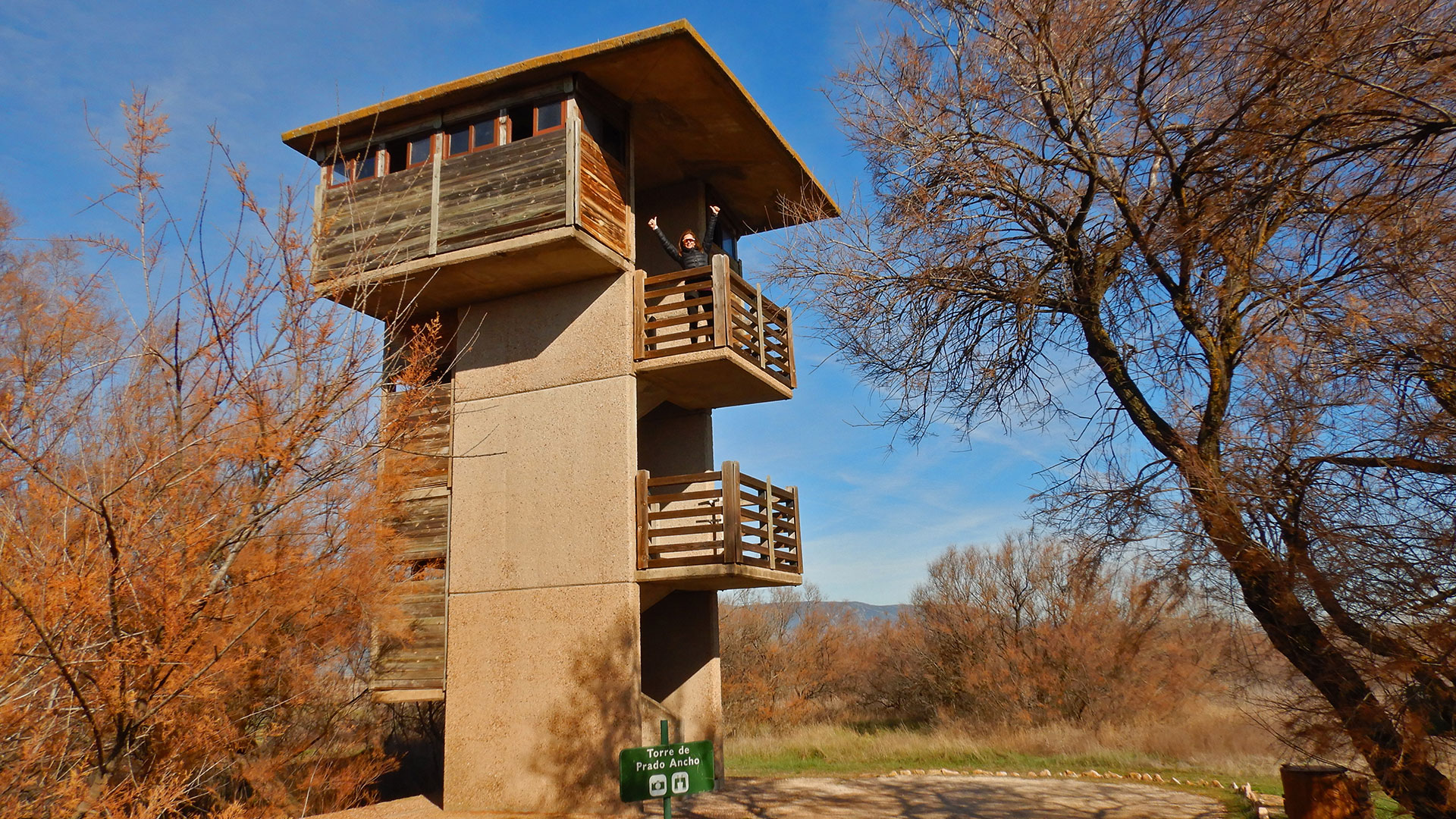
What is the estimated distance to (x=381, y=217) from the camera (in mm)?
13281

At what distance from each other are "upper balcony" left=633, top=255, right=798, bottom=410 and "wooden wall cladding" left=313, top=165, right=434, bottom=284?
3147mm

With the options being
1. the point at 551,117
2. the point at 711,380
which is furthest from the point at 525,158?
the point at 711,380

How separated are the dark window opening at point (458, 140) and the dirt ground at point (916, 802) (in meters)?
8.92

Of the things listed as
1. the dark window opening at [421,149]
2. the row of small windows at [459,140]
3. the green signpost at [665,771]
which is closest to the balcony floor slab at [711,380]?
the row of small windows at [459,140]

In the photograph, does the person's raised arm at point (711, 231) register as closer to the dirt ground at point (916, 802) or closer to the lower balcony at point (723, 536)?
the lower balcony at point (723, 536)

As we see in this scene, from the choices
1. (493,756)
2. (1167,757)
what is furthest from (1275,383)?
(1167,757)

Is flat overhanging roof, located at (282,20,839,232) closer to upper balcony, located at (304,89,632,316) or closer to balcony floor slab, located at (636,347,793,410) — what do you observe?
upper balcony, located at (304,89,632,316)

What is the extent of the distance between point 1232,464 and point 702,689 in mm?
8744

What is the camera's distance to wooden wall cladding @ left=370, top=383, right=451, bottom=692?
1291cm

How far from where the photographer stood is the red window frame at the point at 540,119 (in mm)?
12352

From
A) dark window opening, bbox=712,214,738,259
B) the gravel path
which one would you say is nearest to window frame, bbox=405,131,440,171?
dark window opening, bbox=712,214,738,259

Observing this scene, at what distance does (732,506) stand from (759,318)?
3.07m

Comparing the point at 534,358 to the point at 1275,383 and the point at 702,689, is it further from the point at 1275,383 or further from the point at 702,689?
the point at 1275,383

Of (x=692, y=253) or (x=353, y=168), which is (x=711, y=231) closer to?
(x=692, y=253)
